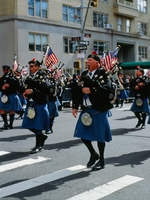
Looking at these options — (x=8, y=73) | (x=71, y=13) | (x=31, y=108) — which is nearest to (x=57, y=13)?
(x=71, y=13)

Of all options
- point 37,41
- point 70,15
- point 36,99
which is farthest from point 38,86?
point 70,15

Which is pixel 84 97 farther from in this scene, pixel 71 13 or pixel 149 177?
pixel 71 13

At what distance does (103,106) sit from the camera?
6141 millimetres

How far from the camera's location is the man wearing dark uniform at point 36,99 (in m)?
7.50

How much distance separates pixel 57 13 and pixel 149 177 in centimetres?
2678

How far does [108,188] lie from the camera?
523 centimetres

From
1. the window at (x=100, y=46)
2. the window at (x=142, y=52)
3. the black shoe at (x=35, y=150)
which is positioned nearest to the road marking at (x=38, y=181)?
the black shoe at (x=35, y=150)

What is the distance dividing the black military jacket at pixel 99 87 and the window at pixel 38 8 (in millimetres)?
24028

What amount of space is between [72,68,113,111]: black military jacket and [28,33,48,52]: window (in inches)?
936

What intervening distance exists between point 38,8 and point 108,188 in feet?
85.8

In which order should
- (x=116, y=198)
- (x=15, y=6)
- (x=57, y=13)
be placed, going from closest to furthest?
(x=116, y=198) → (x=15, y=6) → (x=57, y=13)

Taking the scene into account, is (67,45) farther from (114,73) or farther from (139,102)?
(114,73)

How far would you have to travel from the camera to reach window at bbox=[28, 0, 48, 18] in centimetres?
2912

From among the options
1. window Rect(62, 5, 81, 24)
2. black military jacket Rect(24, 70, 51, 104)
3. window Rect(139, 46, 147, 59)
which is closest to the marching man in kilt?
black military jacket Rect(24, 70, 51, 104)
